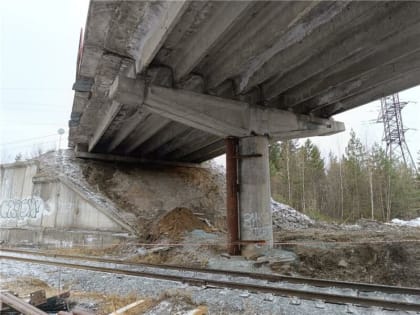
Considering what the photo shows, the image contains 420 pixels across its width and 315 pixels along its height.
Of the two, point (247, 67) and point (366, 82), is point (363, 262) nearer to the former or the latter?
point (366, 82)

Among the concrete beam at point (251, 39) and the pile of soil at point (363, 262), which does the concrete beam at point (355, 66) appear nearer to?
the concrete beam at point (251, 39)

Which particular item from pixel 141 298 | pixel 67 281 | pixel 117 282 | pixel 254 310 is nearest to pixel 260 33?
pixel 254 310

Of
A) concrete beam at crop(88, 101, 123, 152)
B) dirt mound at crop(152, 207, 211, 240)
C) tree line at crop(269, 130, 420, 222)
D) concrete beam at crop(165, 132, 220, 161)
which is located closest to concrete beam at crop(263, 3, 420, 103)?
concrete beam at crop(88, 101, 123, 152)

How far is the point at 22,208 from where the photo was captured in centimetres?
1664

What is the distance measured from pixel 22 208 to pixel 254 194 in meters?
14.0

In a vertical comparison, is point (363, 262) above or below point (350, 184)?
below

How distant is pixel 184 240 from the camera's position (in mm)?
12523

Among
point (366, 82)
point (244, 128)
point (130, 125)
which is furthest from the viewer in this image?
point (130, 125)

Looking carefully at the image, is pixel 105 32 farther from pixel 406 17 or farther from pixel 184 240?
pixel 184 240

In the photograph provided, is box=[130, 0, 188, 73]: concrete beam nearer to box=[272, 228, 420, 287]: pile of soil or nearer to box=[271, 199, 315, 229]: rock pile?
box=[272, 228, 420, 287]: pile of soil

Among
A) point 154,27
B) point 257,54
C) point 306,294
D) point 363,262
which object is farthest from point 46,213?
point 363,262

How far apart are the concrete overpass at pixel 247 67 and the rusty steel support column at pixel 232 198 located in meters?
0.05

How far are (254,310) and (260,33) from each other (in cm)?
547

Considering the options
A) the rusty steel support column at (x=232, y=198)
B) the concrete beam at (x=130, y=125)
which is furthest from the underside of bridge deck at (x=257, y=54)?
the rusty steel support column at (x=232, y=198)
